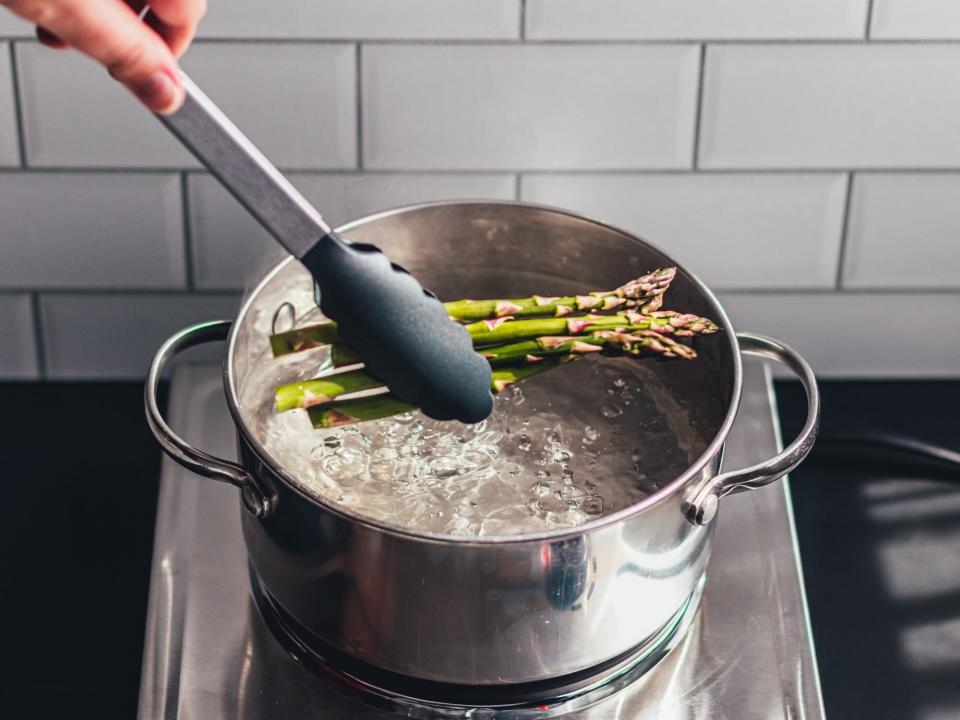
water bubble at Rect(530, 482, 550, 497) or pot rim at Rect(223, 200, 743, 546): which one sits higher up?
pot rim at Rect(223, 200, 743, 546)

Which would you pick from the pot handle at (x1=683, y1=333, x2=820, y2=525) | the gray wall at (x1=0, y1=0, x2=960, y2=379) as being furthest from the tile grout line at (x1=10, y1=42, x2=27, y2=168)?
the pot handle at (x1=683, y1=333, x2=820, y2=525)

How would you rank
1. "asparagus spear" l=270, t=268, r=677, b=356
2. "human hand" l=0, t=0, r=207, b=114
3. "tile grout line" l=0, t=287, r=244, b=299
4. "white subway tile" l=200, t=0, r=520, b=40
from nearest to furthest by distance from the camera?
"human hand" l=0, t=0, r=207, b=114 → "asparagus spear" l=270, t=268, r=677, b=356 → "white subway tile" l=200, t=0, r=520, b=40 → "tile grout line" l=0, t=287, r=244, b=299

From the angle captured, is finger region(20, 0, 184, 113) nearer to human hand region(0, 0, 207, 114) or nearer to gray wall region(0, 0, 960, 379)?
human hand region(0, 0, 207, 114)

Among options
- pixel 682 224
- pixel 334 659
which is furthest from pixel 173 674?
pixel 682 224

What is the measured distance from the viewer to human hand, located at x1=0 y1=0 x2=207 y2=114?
1.35ft

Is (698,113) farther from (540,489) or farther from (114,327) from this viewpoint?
(114,327)

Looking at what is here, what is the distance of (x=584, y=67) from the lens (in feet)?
2.61

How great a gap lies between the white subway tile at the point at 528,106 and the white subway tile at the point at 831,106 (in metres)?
0.03

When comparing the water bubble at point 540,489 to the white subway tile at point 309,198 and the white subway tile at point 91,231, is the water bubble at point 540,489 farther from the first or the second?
the white subway tile at point 91,231

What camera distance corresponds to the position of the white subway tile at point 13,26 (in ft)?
2.53

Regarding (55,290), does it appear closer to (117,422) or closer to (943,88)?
(117,422)

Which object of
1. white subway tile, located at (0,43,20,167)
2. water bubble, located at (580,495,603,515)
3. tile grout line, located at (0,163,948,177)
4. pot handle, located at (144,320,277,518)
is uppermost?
white subway tile, located at (0,43,20,167)

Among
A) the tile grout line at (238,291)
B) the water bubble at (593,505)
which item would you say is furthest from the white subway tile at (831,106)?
the water bubble at (593,505)

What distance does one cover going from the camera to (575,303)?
2.12 ft
